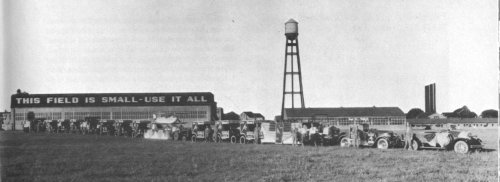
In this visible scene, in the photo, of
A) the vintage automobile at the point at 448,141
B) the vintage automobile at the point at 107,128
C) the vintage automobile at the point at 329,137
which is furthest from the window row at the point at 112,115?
the vintage automobile at the point at 448,141

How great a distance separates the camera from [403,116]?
205ft

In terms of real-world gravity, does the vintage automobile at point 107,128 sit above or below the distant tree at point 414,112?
below

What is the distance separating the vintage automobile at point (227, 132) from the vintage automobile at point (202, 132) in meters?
0.73

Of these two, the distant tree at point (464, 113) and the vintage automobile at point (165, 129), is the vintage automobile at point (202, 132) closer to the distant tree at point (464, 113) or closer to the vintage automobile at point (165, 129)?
the vintage automobile at point (165, 129)

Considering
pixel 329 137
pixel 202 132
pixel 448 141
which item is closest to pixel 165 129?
pixel 202 132

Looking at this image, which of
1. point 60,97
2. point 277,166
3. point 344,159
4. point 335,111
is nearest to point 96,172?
point 277,166

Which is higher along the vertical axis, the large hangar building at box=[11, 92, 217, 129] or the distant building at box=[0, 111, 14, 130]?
the large hangar building at box=[11, 92, 217, 129]

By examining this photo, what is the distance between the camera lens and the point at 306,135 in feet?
76.7

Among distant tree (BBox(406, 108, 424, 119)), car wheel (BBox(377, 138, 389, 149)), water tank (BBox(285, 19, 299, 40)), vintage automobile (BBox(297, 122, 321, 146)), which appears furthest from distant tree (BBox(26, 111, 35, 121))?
distant tree (BBox(406, 108, 424, 119))

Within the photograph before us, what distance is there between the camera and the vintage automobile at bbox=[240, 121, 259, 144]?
85.4 feet

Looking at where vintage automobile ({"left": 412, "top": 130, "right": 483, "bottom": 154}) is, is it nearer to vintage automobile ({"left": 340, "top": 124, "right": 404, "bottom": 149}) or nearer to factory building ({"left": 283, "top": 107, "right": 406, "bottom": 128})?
vintage automobile ({"left": 340, "top": 124, "right": 404, "bottom": 149})

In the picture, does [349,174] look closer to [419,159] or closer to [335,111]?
[419,159]

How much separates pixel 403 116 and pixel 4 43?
2278 inches

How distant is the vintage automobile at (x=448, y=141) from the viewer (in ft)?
57.3
